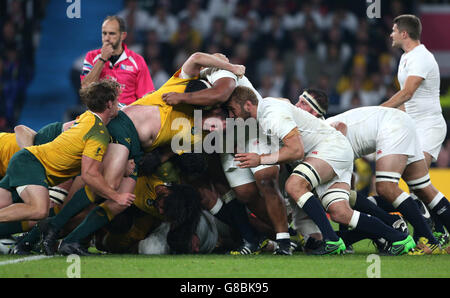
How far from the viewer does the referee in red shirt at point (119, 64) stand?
275 inches

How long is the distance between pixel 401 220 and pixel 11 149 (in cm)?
319

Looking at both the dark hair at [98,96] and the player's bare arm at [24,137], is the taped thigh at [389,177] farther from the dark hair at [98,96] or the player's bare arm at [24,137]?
the player's bare arm at [24,137]

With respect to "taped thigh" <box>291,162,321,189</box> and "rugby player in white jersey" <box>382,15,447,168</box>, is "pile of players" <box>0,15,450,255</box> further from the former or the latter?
"rugby player in white jersey" <box>382,15,447,168</box>

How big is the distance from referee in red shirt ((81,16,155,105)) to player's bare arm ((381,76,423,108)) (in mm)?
2419

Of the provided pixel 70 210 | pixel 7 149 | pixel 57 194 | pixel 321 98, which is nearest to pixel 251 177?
pixel 321 98

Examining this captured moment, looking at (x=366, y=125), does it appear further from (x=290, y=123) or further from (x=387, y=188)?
(x=290, y=123)

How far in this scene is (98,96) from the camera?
17.3ft

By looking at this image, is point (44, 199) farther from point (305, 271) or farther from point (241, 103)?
point (305, 271)

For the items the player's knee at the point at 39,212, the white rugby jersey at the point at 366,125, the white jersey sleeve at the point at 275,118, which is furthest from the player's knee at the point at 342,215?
the player's knee at the point at 39,212

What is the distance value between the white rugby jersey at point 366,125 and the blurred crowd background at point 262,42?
534 cm

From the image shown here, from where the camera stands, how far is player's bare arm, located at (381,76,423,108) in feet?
20.7

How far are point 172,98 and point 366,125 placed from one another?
1.60 meters

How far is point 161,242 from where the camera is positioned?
5.47 m
